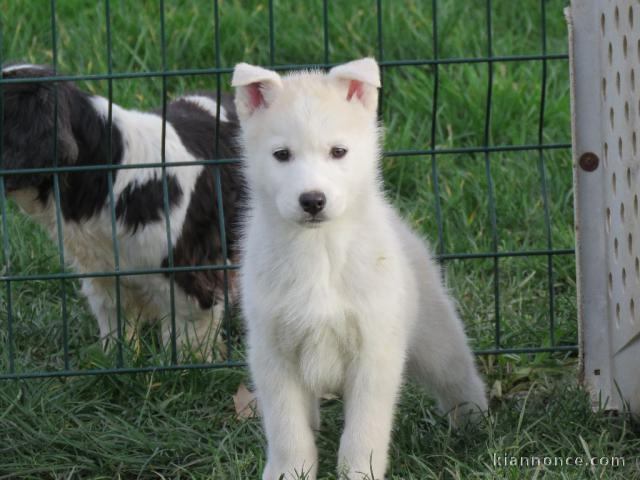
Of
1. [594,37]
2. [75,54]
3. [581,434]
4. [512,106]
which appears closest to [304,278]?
[581,434]

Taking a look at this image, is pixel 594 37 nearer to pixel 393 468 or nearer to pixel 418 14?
pixel 393 468

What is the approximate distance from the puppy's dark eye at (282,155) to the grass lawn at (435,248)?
0.97 metres

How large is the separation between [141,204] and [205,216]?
0.32 m

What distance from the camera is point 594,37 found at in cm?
411

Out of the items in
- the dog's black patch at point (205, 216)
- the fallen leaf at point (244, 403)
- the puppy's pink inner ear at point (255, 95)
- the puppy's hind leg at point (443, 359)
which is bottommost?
the fallen leaf at point (244, 403)

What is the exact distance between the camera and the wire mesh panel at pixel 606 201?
3.91 metres

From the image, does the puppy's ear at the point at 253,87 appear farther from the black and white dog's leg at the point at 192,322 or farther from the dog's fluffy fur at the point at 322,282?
the black and white dog's leg at the point at 192,322

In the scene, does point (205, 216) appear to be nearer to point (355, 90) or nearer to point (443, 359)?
point (443, 359)

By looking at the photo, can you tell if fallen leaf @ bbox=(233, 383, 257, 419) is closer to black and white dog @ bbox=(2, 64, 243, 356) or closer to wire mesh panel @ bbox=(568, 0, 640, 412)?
black and white dog @ bbox=(2, 64, 243, 356)

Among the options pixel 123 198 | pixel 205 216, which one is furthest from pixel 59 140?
pixel 205 216

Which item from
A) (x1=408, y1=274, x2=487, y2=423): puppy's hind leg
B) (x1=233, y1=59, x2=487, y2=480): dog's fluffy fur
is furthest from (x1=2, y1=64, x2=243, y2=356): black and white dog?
(x1=233, y1=59, x2=487, y2=480): dog's fluffy fur


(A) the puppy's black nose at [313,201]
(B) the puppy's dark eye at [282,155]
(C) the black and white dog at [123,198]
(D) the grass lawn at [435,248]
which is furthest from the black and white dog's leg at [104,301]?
(A) the puppy's black nose at [313,201]

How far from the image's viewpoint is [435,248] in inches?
213

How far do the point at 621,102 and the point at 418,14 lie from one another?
3.34 metres
